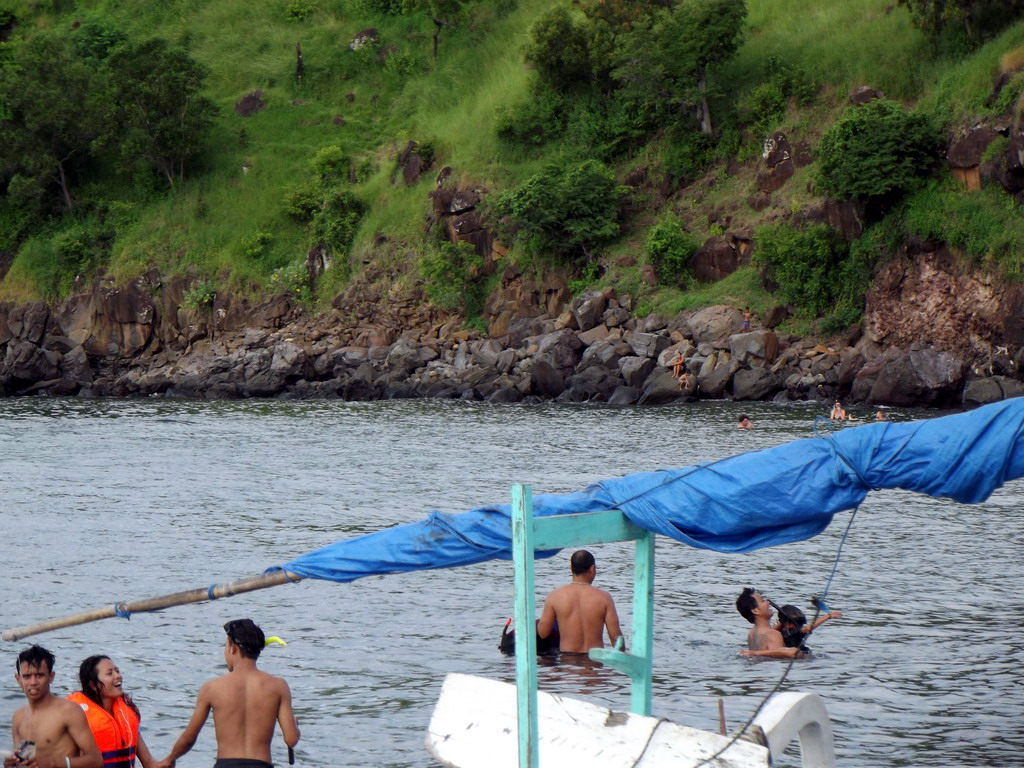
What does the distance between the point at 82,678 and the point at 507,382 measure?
38.1 metres

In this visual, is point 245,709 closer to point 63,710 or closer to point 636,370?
point 63,710

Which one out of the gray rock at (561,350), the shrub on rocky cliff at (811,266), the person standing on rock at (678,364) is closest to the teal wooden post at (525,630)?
the person standing on rock at (678,364)

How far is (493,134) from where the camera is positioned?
60969 mm

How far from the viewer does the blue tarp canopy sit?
6609 mm

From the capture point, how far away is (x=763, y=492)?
701cm

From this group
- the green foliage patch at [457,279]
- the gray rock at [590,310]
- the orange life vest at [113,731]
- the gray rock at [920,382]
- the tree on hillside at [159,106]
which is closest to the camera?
the orange life vest at [113,731]

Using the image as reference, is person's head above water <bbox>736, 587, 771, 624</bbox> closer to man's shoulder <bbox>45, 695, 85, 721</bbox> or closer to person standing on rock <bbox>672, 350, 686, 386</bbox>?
man's shoulder <bbox>45, 695, 85, 721</bbox>

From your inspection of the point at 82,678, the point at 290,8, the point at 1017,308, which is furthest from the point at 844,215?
the point at 290,8

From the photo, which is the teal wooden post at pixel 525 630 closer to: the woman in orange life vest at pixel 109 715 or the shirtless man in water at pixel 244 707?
the shirtless man in water at pixel 244 707

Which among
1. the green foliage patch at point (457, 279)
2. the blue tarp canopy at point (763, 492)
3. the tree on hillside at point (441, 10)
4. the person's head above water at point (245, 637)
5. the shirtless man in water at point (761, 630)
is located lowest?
the shirtless man in water at point (761, 630)

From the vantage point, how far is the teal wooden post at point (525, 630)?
21.9 ft

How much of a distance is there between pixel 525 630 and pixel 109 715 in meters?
3.25

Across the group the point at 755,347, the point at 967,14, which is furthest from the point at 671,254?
the point at 967,14

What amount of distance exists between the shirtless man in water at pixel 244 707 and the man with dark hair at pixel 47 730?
2.38 ft
